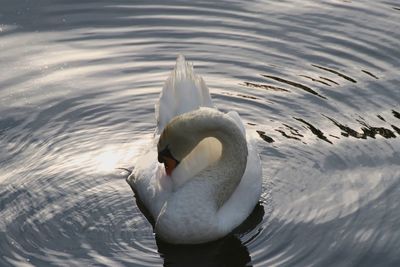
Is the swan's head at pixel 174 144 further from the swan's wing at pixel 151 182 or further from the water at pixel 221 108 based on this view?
the water at pixel 221 108

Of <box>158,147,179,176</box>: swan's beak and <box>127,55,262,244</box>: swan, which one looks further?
<box>158,147,179,176</box>: swan's beak

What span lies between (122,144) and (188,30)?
131 inches

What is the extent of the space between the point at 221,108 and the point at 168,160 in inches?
94.4

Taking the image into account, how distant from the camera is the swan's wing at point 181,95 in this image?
1074 cm

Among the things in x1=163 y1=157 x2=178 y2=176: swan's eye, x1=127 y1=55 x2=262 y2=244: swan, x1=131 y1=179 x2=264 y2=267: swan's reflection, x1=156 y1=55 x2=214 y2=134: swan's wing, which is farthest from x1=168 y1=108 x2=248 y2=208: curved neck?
x1=156 y1=55 x2=214 y2=134: swan's wing

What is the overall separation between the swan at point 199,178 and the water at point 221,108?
172 mm

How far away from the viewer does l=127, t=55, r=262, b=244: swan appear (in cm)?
963

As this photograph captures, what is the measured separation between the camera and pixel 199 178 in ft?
32.9

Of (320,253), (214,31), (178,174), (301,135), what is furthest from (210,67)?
(320,253)

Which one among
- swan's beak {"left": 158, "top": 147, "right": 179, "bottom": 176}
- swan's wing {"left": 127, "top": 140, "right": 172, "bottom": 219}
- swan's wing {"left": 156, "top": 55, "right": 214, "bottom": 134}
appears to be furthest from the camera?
swan's wing {"left": 156, "top": 55, "right": 214, "bottom": 134}

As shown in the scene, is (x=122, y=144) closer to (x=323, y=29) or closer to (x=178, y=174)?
(x=178, y=174)

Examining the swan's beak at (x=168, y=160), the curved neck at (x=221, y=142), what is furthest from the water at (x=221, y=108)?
the swan's beak at (x=168, y=160)

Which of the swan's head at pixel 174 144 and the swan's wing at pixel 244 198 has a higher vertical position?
the swan's head at pixel 174 144

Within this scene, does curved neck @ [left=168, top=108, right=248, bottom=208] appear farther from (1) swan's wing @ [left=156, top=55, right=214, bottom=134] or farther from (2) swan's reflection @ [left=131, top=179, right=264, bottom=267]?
(1) swan's wing @ [left=156, top=55, right=214, bottom=134]
